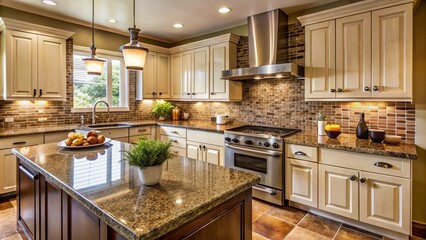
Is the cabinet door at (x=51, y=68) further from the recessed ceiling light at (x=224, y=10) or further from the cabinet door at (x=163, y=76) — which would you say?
the recessed ceiling light at (x=224, y=10)

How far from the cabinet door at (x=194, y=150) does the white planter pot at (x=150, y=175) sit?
98.7 inches

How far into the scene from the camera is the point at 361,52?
266cm

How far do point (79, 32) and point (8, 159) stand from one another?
2.25 metres

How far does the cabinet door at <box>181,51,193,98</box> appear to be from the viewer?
14.8 feet

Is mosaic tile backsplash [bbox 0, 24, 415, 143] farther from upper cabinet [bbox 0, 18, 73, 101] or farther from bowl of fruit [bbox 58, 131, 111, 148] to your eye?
bowl of fruit [bbox 58, 131, 111, 148]

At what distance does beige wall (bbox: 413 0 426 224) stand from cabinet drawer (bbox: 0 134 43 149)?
467 centimetres

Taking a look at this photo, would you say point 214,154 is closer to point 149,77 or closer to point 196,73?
point 196,73

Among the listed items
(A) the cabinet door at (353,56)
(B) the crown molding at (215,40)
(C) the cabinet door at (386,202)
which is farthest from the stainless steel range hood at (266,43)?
(C) the cabinet door at (386,202)

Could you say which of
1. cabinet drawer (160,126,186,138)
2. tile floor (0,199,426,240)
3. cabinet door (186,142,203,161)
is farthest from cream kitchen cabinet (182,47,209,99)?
tile floor (0,199,426,240)

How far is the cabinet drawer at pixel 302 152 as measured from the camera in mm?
2652

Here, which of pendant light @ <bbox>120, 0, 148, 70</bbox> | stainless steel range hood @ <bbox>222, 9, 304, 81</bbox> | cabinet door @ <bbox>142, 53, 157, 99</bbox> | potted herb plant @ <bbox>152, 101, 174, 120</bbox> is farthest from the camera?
potted herb plant @ <bbox>152, 101, 174, 120</bbox>

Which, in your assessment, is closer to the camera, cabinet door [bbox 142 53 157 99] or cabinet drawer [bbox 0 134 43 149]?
cabinet drawer [bbox 0 134 43 149]

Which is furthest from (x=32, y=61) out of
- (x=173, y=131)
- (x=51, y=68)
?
(x=173, y=131)

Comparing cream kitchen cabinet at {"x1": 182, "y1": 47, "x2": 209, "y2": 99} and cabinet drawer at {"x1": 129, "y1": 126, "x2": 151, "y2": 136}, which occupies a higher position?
cream kitchen cabinet at {"x1": 182, "y1": 47, "x2": 209, "y2": 99}
